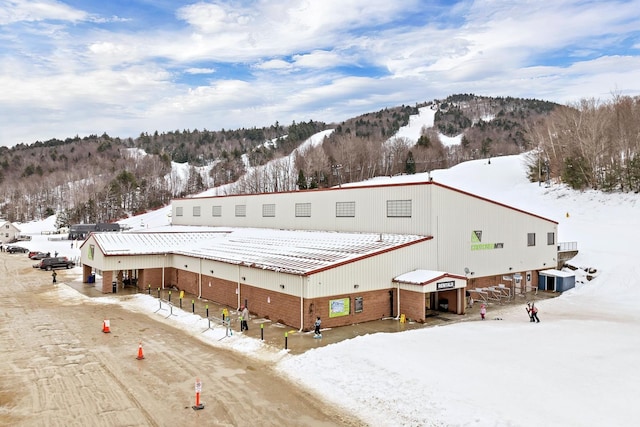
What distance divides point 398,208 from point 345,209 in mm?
5133

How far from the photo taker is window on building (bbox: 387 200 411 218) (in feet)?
102

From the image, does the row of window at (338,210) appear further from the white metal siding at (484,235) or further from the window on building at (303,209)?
the white metal siding at (484,235)

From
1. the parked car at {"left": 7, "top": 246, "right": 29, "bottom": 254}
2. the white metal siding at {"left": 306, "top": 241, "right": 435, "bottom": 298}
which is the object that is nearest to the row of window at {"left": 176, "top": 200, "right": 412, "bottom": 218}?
the white metal siding at {"left": 306, "top": 241, "right": 435, "bottom": 298}

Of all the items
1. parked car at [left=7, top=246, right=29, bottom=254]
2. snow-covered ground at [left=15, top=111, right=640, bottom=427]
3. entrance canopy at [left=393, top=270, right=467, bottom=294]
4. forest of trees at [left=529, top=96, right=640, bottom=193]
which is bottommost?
parked car at [left=7, top=246, right=29, bottom=254]

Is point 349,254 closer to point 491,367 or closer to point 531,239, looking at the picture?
point 491,367

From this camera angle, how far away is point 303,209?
1553 inches

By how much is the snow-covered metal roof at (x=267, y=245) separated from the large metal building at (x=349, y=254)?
11cm

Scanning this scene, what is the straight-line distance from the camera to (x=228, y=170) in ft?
515

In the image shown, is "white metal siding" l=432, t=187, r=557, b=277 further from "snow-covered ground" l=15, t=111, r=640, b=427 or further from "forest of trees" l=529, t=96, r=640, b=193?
"forest of trees" l=529, t=96, r=640, b=193

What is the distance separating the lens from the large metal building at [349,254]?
2578 cm

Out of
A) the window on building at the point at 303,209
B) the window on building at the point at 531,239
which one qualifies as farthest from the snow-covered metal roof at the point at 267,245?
the window on building at the point at 531,239

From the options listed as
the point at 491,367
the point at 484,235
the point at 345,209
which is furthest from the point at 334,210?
the point at 491,367

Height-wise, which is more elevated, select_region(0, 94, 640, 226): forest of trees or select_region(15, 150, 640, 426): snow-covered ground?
select_region(0, 94, 640, 226): forest of trees

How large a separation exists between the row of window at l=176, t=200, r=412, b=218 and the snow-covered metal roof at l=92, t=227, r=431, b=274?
1580mm
